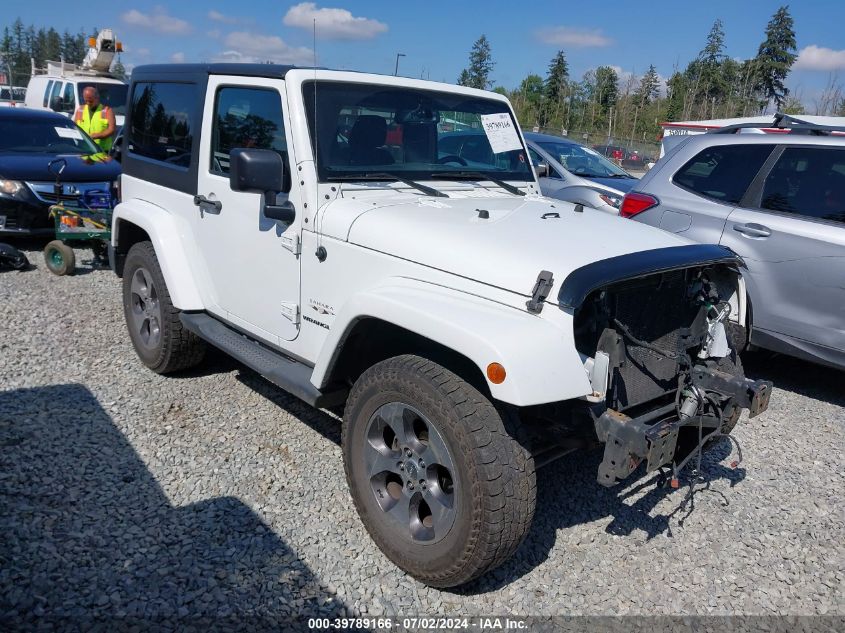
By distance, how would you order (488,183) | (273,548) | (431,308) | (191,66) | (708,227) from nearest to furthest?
(431,308) → (273,548) → (488,183) → (191,66) → (708,227)

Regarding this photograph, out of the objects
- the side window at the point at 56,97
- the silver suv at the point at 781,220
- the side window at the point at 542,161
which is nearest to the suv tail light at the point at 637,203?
the silver suv at the point at 781,220

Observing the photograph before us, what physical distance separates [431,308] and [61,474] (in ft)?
7.36

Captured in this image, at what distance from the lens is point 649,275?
2.82 meters

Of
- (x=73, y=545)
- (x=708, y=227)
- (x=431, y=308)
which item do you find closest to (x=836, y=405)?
(x=708, y=227)

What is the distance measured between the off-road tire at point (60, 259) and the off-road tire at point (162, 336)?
271cm

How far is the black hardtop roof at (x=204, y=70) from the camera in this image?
3699 mm

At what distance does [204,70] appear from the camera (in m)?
4.24

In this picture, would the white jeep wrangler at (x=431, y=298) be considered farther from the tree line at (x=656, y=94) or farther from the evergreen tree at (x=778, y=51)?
the evergreen tree at (x=778, y=51)

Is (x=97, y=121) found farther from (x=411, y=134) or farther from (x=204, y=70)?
(x=411, y=134)

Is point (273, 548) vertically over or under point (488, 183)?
under

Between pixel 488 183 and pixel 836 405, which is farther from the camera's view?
pixel 836 405

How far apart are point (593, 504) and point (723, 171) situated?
3147mm

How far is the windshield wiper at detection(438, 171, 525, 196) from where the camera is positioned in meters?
3.88

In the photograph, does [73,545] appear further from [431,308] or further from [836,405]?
[836,405]
